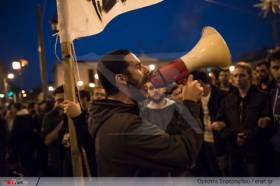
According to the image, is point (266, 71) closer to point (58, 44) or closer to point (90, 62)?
point (90, 62)

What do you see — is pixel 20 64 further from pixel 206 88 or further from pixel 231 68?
pixel 231 68

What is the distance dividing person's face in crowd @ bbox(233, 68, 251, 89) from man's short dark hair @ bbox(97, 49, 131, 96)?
2.07ft

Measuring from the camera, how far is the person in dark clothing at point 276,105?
8.53 feet

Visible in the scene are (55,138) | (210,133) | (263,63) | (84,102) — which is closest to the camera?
(263,63)

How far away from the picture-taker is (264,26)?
259 cm

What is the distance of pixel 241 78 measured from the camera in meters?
2.66

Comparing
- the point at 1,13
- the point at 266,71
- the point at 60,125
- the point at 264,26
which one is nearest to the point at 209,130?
the point at 266,71

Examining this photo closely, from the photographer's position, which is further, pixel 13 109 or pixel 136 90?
pixel 13 109

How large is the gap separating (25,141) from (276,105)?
5.10 feet

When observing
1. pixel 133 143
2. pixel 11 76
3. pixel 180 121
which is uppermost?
pixel 11 76

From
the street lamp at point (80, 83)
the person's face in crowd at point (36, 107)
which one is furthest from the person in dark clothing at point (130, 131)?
the person's face in crowd at point (36, 107)

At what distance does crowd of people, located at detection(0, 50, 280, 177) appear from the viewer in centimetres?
267

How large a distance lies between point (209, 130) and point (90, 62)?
0.81 meters

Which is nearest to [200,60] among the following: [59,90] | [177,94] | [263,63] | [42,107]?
[177,94]
